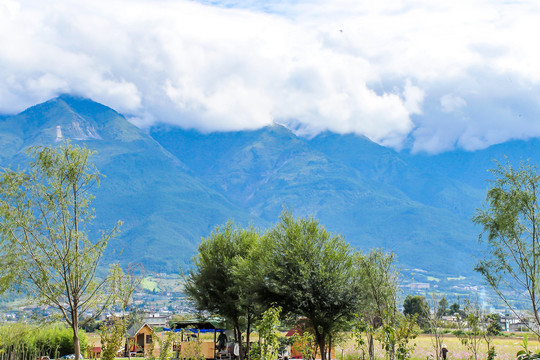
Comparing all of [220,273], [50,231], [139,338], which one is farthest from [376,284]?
[139,338]

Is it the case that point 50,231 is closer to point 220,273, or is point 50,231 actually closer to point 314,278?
point 314,278

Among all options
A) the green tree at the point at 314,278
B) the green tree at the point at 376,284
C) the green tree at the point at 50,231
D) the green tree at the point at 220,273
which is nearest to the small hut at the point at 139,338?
the green tree at the point at 220,273

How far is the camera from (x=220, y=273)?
4000 centimetres

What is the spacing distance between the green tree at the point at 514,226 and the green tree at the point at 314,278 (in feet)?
27.5

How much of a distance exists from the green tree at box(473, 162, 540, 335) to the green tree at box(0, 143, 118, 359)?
621 inches

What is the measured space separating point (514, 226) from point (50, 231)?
18.0 meters

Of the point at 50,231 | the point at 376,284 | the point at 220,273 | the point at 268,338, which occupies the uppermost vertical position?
the point at 50,231

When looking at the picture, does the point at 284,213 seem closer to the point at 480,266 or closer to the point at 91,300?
the point at 480,266

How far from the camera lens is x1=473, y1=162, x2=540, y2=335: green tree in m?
21.2

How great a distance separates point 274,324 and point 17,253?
1006 cm

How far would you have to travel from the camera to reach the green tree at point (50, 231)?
62.0 feet

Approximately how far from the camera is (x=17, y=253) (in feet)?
62.1

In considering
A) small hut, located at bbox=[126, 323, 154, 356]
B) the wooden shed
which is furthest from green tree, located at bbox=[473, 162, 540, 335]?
the wooden shed

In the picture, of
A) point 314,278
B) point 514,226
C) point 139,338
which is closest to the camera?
point 514,226
